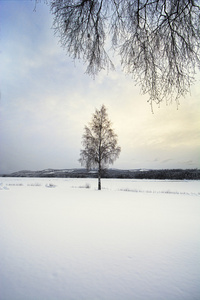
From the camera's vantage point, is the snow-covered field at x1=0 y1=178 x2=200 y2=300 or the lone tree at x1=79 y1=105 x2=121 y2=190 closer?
the snow-covered field at x1=0 y1=178 x2=200 y2=300

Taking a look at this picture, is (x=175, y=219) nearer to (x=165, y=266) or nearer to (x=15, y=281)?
(x=165, y=266)

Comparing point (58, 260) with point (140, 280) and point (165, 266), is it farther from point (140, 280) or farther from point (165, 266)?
point (165, 266)

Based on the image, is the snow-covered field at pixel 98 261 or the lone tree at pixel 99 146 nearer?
the snow-covered field at pixel 98 261

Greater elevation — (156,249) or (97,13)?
(97,13)

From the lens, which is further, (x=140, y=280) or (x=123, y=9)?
(x=123, y=9)

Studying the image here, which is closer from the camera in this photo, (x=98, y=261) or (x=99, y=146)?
(x=98, y=261)

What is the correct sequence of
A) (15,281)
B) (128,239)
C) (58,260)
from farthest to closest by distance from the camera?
(128,239), (58,260), (15,281)

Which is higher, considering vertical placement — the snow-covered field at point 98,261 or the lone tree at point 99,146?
the lone tree at point 99,146

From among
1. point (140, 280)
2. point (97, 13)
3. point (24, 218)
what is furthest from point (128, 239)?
point (97, 13)

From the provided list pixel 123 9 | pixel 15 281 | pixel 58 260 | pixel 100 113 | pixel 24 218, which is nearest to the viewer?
pixel 15 281

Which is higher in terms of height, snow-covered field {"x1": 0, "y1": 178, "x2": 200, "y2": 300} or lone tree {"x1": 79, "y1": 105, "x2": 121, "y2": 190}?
lone tree {"x1": 79, "y1": 105, "x2": 121, "y2": 190}

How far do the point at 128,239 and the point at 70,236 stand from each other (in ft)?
4.11

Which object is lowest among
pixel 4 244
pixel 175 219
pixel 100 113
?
pixel 175 219

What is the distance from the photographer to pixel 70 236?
3.50m
